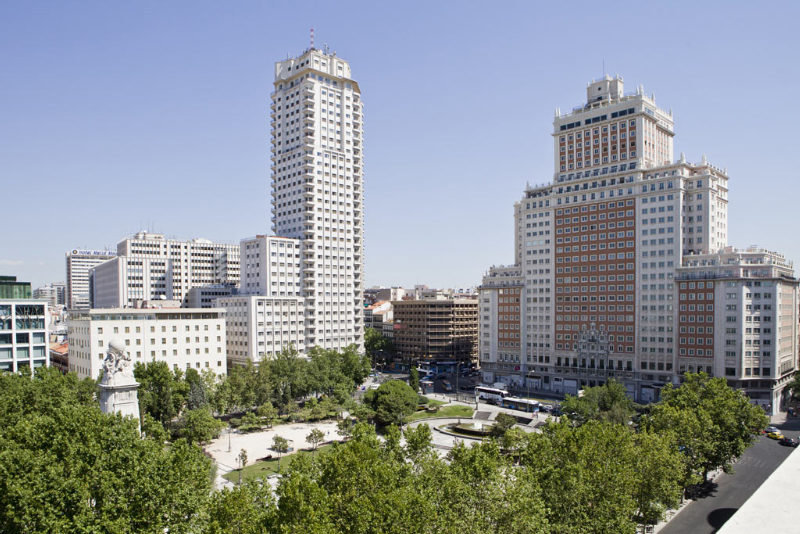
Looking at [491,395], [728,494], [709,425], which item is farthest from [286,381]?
[728,494]

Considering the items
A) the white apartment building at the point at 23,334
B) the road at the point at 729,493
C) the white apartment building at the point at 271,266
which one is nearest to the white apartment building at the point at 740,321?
the road at the point at 729,493

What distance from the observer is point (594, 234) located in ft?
454

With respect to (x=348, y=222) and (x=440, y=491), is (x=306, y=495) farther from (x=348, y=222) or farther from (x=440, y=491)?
(x=348, y=222)

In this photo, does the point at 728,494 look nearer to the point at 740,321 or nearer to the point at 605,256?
the point at 740,321

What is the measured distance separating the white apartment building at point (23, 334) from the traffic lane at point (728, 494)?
10995 centimetres

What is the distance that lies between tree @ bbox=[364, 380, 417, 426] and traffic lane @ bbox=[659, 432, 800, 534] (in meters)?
48.6

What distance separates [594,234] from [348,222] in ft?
224

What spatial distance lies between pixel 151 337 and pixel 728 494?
10316 centimetres

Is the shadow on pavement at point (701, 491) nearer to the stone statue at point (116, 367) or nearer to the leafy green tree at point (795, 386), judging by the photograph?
the leafy green tree at point (795, 386)

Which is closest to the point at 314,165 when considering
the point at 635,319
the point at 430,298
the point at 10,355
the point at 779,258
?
the point at 430,298

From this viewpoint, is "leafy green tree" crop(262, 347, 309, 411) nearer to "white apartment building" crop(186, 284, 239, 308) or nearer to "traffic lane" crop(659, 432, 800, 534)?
"traffic lane" crop(659, 432, 800, 534)

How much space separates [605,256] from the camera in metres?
136

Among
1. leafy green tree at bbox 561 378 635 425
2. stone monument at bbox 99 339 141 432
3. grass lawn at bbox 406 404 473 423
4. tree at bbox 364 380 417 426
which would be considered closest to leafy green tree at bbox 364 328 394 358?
grass lawn at bbox 406 404 473 423

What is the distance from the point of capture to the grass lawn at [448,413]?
10988 centimetres
